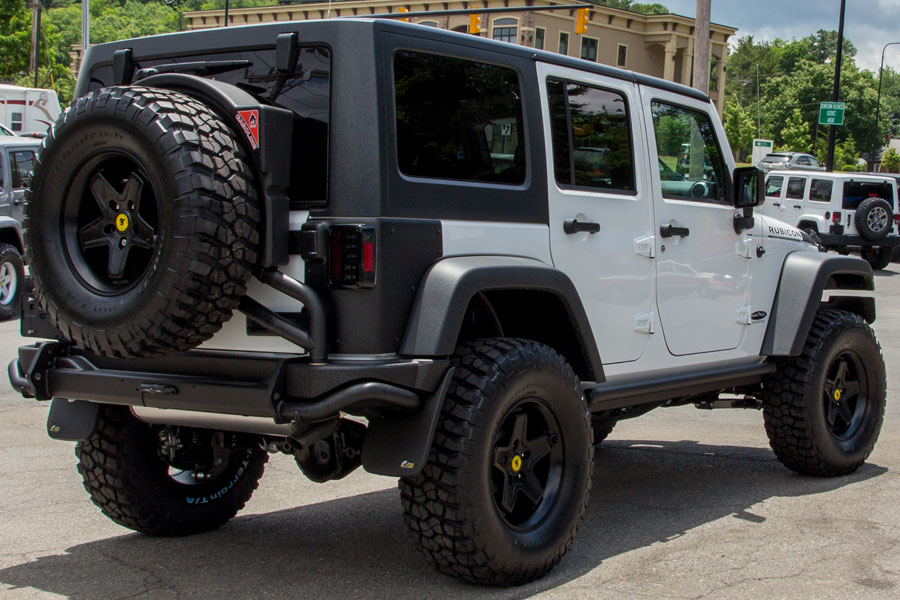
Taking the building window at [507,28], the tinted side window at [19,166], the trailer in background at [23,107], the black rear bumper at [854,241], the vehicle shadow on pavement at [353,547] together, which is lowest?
the vehicle shadow on pavement at [353,547]

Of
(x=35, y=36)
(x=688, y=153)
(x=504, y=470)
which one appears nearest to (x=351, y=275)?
(x=504, y=470)

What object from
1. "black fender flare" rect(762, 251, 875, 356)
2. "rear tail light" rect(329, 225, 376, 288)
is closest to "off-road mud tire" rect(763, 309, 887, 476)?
"black fender flare" rect(762, 251, 875, 356)

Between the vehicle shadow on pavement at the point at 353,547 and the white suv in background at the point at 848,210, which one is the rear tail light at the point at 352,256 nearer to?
the vehicle shadow on pavement at the point at 353,547

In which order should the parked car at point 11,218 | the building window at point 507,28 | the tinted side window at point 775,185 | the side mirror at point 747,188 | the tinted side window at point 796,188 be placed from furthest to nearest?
1. the building window at point 507,28
2. the tinted side window at point 775,185
3. the tinted side window at point 796,188
4. the parked car at point 11,218
5. the side mirror at point 747,188

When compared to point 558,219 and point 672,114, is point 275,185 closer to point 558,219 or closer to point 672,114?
point 558,219

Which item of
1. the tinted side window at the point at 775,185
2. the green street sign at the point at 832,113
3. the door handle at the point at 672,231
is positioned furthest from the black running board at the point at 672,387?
the green street sign at the point at 832,113

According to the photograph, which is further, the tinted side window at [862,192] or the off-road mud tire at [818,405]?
the tinted side window at [862,192]

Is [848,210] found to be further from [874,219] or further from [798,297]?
[798,297]

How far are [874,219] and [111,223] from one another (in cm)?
2375

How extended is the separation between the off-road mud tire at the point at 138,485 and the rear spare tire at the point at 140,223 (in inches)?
38.3

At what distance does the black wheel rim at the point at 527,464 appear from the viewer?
4344 millimetres

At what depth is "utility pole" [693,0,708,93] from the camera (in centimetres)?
1842

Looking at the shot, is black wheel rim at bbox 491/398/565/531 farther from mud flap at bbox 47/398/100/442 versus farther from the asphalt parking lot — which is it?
mud flap at bbox 47/398/100/442

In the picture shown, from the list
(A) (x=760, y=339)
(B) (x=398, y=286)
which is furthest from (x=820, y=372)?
(B) (x=398, y=286)
